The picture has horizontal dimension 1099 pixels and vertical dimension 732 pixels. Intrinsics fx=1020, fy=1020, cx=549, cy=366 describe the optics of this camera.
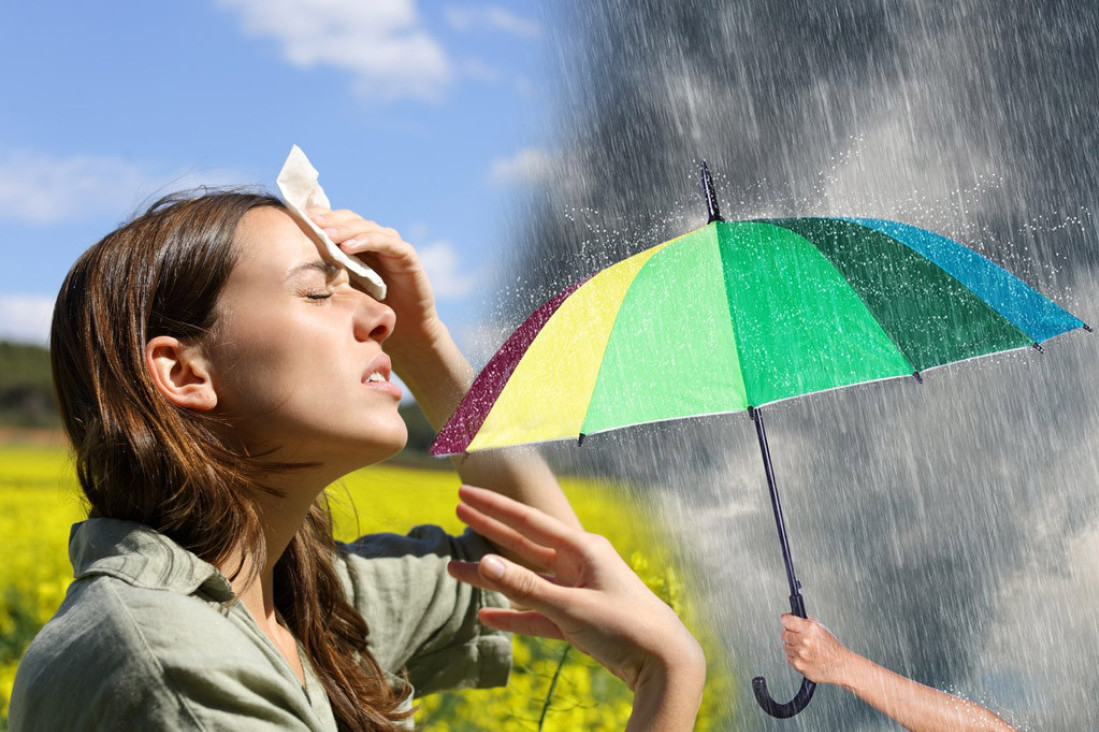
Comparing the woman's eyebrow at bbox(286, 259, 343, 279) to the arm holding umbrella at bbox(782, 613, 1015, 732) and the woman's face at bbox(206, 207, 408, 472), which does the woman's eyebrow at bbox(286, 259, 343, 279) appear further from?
the arm holding umbrella at bbox(782, 613, 1015, 732)

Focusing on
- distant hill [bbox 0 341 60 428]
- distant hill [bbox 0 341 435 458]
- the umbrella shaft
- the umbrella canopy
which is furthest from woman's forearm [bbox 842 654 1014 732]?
distant hill [bbox 0 341 60 428]

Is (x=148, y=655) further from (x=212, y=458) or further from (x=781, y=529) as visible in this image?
(x=781, y=529)

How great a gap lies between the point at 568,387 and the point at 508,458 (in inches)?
21.0

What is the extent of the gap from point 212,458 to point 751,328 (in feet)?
2.79

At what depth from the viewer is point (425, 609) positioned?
2.06m

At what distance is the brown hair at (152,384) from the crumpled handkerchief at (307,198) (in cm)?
8

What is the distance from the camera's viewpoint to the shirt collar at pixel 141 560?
1.40m

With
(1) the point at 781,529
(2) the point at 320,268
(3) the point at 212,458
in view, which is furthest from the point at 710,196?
(3) the point at 212,458

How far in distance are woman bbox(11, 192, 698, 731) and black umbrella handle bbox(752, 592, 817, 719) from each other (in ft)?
0.66

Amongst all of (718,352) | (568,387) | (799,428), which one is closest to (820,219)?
(718,352)

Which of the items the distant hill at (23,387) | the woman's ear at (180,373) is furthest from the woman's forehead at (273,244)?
the distant hill at (23,387)

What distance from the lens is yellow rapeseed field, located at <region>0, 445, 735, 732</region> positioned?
8.86 ft

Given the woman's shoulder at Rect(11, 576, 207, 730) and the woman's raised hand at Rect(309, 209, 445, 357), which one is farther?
the woman's raised hand at Rect(309, 209, 445, 357)

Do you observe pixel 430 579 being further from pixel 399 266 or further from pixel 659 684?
pixel 659 684
